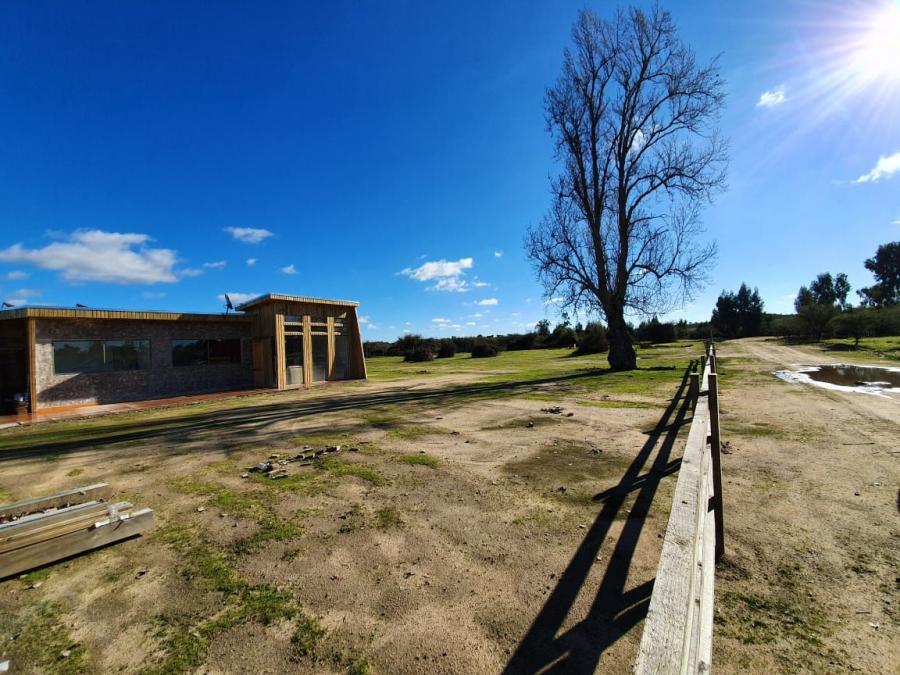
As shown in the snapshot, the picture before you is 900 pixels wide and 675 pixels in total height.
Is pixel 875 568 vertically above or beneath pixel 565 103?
beneath

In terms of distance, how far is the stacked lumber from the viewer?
122 inches

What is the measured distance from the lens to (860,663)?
2047 mm

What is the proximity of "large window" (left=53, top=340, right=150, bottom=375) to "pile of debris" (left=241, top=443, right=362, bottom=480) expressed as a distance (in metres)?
12.9

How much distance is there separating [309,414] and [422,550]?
7719 mm

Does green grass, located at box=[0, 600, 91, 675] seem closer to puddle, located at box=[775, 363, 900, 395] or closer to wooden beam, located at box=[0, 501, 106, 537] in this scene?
wooden beam, located at box=[0, 501, 106, 537]

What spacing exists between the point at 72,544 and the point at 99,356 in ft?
48.3

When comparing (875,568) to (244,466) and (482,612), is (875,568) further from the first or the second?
(244,466)

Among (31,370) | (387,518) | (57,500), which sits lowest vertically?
(387,518)

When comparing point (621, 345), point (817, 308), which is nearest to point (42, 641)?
point (621, 345)

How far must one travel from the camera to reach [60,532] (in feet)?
10.9

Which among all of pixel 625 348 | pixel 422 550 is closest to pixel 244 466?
pixel 422 550

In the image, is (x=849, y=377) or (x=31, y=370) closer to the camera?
(x=31, y=370)

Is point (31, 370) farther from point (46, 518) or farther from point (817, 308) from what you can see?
point (817, 308)

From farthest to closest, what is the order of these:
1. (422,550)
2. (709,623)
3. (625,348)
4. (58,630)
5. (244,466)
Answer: (625,348), (244,466), (422,550), (58,630), (709,623)
